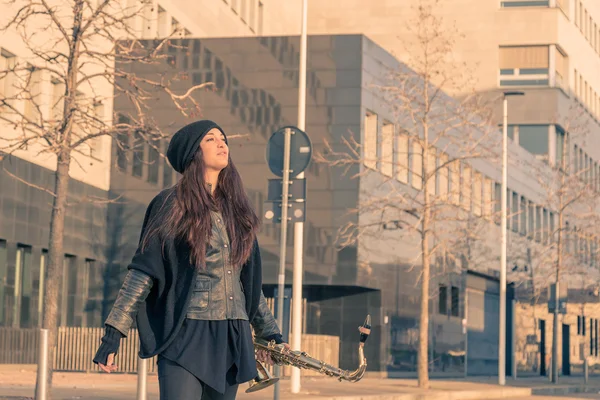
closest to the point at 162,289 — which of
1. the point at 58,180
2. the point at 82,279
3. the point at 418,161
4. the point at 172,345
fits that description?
the point at 172,345

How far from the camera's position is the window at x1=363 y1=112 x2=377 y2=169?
36594 mm

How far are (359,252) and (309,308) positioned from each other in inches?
120

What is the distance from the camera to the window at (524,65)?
214 ft

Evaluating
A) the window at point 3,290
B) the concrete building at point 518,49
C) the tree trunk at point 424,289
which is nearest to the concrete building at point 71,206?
the window at point 3,290

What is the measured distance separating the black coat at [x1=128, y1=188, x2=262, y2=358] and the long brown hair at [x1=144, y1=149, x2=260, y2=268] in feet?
0.13

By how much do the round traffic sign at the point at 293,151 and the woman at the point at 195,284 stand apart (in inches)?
431

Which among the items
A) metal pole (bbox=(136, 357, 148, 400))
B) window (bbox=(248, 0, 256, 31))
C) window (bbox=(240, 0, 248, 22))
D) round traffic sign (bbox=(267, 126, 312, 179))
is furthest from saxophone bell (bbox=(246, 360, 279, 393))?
window (bbox=(248, 0, 256, 31))

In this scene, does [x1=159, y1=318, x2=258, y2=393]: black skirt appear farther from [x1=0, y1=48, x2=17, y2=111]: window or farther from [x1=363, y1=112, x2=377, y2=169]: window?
[x1=363, y1=112, x2=377, y2=169]: window

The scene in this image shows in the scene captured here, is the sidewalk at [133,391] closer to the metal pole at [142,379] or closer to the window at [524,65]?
the metal pole at [142,379]

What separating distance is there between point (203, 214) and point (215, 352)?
575 millimetres

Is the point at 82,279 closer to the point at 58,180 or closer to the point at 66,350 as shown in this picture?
the point at 66,350

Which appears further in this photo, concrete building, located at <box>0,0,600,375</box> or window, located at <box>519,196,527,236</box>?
window, located at <box>519,196,527,236</box>

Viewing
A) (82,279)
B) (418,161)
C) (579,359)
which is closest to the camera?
(82,279)

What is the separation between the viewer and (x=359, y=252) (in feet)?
119
